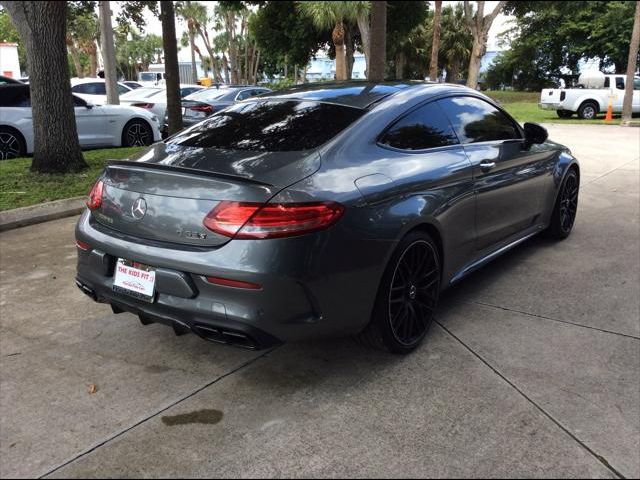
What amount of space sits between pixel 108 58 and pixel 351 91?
1295 centimetres

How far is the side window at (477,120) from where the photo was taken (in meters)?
4.09

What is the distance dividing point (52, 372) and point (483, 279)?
3.23m

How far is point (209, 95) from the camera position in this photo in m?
14.2

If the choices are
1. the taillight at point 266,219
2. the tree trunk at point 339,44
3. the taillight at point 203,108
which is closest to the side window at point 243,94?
the taillight at point 203,108

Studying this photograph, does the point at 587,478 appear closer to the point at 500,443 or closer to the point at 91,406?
the point at 500,443

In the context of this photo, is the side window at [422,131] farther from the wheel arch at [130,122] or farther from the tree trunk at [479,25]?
the tree trunk at [479,25]

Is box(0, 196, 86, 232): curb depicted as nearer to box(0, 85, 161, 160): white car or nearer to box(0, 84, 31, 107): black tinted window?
box(0, 85, 161, 160): white car

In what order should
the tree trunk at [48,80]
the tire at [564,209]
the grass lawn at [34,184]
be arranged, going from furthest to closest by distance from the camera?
the tree trunk at [48,80], the grass lawn at [34,184], the tire at [564,209]

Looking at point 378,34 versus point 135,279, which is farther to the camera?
point 378,34

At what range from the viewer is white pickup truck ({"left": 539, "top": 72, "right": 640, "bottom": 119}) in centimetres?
2309

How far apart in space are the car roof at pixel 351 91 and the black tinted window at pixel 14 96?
7.26 meters

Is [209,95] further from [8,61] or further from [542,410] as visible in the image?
[8,61]

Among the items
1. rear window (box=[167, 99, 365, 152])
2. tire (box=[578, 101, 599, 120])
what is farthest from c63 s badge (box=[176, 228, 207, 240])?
tire (box=[578, 101, 599, 120])

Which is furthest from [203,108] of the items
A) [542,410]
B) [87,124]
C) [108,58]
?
[542,410]
